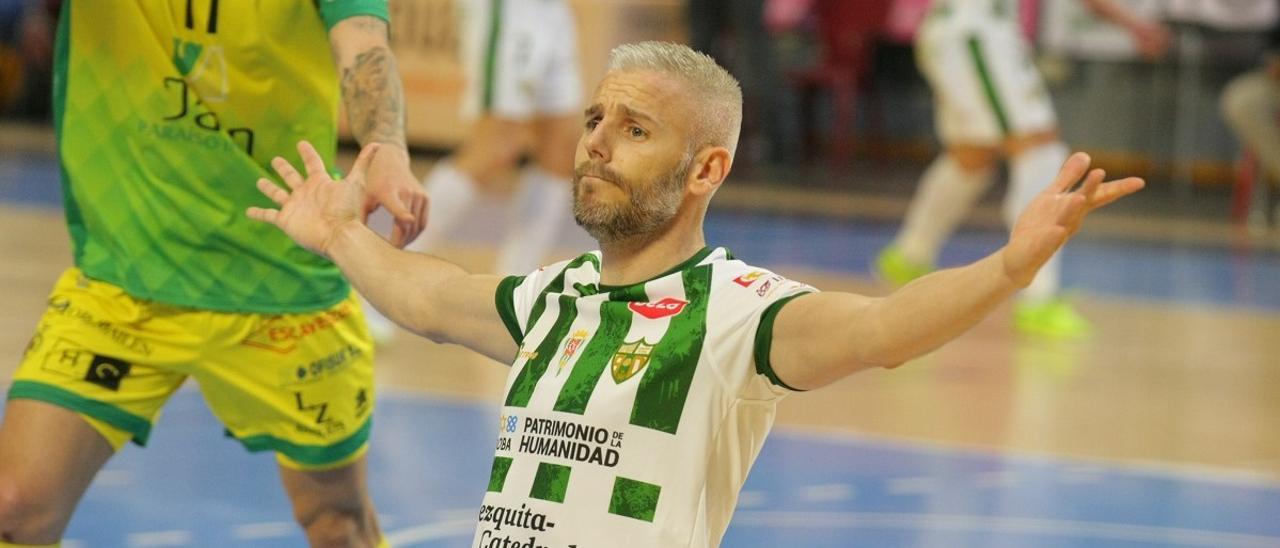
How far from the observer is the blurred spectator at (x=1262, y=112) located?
1430 cm

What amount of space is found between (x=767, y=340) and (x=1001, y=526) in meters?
2.96

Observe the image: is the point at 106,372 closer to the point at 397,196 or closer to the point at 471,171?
the point at 397,196

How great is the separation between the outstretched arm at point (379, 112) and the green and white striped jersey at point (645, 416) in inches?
18.0

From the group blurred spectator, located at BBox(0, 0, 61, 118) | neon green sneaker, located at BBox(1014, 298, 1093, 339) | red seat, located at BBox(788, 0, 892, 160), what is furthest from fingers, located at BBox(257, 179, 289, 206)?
blurred spectator, located at BBox(0, 0, 61, 118)

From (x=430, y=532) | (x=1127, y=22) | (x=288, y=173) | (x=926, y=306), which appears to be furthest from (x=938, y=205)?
(x=926, y=306)

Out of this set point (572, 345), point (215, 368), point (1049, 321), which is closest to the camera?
point (572, 345)

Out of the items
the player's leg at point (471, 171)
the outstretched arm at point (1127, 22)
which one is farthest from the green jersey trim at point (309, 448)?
the outstretched arm at point (1127, 22)

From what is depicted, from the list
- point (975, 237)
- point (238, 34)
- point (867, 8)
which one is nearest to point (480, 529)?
point (238, 34)

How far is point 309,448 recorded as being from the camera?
3908 millimetres

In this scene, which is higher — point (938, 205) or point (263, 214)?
point (938, 205)

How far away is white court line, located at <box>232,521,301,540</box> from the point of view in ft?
17.1

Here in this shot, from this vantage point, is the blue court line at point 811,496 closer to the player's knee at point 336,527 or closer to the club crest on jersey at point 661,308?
the player's knee at point 336,527

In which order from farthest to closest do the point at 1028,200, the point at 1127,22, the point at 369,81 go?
the point at 1127,22
the point at 1028,200
the point at 369,81

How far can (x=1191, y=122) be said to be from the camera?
17531mm
